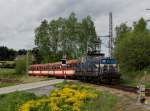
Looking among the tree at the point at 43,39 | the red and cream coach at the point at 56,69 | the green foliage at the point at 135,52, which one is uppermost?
the tree at the point at 43,39

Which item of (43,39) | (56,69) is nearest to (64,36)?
(43,39)

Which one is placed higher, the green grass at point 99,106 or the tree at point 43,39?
the tree at point 43,39

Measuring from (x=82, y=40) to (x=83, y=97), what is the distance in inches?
3444

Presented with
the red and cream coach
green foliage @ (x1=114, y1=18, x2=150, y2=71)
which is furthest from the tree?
green foliage @ (x1=114, y1=18, x2=150, y2=71)

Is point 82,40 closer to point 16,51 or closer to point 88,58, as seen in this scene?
point 88,58

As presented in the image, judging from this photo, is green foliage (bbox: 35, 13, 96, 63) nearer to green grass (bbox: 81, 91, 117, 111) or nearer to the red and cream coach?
the red and cream coach

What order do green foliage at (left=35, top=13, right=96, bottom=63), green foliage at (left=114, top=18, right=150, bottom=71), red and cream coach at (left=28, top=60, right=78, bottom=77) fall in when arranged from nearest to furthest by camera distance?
red and cream coach at (left=28, top=60, right=78, bottom=77) < green foliage at (left=114, top=18, right=150, bottom=71) < green foliage at (left=35, top=13, right=96, bottom=63)

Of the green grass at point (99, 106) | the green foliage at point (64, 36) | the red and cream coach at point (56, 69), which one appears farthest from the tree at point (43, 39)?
the green grass at point (99, 106)

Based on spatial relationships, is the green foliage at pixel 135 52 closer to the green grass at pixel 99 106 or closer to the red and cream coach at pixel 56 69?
the red and cream coach at pixel 56 69

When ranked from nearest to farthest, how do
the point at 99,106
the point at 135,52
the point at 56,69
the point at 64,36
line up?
the point at 99,106, the point at 135,52, the point at 56,69, the point at 64,36

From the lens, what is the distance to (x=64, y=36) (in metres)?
112

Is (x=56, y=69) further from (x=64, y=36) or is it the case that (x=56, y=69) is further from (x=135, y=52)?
(x=64, y=36)

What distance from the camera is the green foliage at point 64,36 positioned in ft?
360

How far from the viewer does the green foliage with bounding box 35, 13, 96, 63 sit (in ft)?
360
